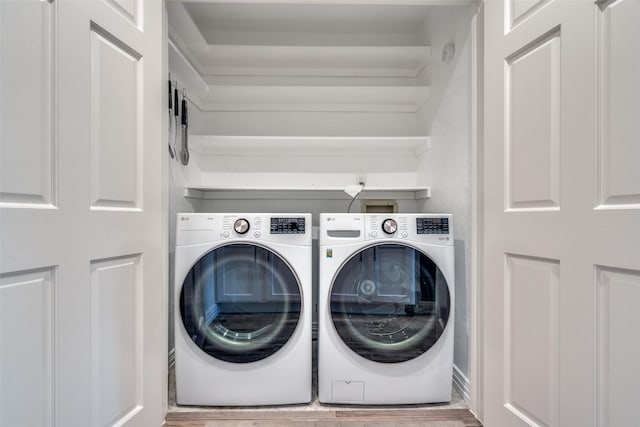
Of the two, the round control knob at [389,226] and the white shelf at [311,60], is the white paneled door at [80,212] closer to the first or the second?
the white shelf at [311,60]

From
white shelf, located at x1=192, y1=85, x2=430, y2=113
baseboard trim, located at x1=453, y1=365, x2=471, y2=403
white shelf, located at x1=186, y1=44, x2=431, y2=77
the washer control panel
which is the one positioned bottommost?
baseboard trim, located at x1=453, y1=365, x2=471, y2=403

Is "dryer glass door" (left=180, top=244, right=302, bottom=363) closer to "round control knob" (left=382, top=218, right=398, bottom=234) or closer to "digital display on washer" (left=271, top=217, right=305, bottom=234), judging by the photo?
"digital display on washer" (left=271, top=217, right=305, bottom=234)

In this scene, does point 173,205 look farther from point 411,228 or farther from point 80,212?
point 411,228

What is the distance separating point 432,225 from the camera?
1.46 m

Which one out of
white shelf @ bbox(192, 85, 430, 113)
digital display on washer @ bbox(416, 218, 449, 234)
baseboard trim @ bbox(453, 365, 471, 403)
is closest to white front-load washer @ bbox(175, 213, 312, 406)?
digital display on washer @ bbox(416, 218, 449, 234)

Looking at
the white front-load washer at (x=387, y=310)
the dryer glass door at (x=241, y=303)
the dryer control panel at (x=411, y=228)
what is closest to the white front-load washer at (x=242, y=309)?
the dryer glass door at (x=241, y=303)

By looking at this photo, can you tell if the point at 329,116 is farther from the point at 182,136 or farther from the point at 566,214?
the point at 566,214

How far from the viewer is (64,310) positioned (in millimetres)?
834

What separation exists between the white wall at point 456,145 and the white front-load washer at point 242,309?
791 mm

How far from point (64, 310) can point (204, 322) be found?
672 millimetres

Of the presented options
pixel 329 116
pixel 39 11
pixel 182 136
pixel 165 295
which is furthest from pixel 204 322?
pixel 329 116

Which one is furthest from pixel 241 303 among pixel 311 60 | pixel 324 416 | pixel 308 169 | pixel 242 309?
pixel 311 60

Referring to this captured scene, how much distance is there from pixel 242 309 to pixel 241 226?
40cm

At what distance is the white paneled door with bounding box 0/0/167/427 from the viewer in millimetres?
729
